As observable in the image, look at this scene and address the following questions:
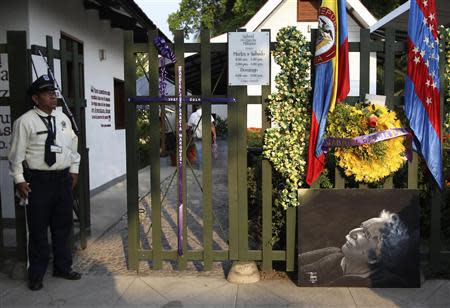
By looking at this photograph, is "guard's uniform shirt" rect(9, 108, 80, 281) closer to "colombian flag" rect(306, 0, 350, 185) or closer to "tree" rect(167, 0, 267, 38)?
"colombian flag" rect(306, 0, 350, 185)

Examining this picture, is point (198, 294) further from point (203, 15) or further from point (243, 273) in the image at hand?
point (203, 15)

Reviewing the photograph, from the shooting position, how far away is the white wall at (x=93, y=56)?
6.26 m

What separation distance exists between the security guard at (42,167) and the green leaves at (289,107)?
1.81 meters

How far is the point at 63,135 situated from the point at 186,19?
26192 mm

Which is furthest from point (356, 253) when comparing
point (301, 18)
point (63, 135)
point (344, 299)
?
point (301, 18)

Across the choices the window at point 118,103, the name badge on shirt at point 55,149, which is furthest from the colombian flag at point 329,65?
the window at point 118,103

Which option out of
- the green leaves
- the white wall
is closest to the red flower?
the green leaves

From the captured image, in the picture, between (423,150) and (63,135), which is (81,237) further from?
(423,150)

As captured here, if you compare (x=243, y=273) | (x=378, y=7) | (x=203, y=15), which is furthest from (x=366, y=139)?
(x=203, y=15)

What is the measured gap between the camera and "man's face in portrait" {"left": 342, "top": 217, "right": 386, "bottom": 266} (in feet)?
13.1

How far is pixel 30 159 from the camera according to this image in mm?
3912

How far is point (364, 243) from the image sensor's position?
3.99m

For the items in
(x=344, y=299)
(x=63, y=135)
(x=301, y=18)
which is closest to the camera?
(x=344, y=299)

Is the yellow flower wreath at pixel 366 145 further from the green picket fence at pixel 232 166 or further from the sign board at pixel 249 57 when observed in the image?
the sign board at pixel 249 57
